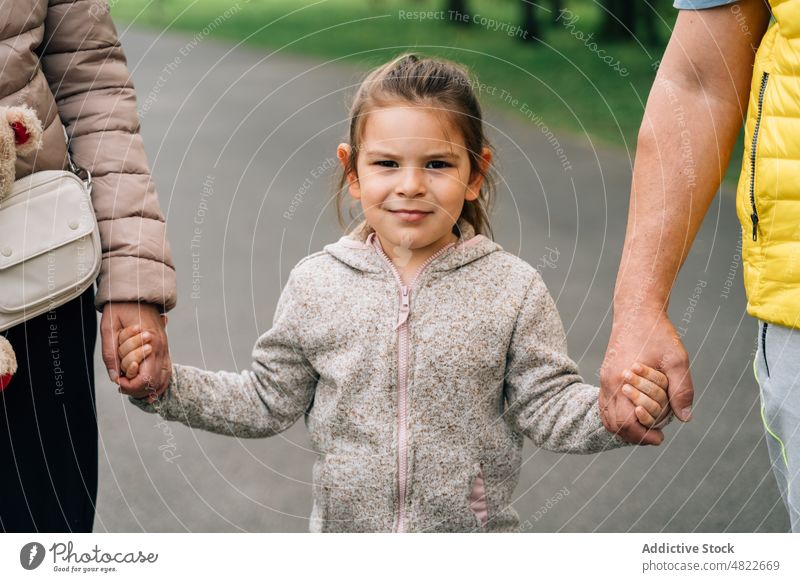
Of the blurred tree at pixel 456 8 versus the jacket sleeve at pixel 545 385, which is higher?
the blurred tree at pixel 456 8

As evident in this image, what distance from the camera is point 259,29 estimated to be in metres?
2.43

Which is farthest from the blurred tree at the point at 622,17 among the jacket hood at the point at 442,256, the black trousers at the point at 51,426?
the black trousers at the point at 51,426

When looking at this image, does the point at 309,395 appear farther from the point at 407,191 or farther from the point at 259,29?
the point at 259,29

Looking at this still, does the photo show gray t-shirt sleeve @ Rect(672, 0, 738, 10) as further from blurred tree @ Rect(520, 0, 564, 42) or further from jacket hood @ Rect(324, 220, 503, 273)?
blurred tree @ Rect(520, 0, 564, 42)

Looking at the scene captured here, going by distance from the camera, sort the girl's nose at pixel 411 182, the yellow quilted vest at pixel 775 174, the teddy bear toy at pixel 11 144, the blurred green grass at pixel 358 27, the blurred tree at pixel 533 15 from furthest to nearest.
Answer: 1. the blurred tree at pixel 533 15
2. the blurred green grass at pixel 358 27
3. the girl's nose at pixel 411 182
4. the teddy bear toy at pixel 11 144
5. the yellow quilted vest at pixel 775 174

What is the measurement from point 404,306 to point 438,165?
27 cm

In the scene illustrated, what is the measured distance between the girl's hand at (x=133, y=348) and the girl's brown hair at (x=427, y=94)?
0.49 meters

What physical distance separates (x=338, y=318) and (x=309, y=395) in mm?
182

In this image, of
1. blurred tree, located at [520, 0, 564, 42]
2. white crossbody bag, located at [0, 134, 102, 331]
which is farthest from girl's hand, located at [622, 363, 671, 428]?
blurred tree, located at [520, 0, 564, 42]

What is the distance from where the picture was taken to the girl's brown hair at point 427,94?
6.38 ft

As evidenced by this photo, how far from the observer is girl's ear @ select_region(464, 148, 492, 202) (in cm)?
199

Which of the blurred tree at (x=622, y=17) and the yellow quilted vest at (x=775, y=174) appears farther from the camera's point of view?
the blurred tree at (x=622, y=17)

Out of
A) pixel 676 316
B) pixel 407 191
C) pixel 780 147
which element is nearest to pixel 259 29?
pixel 407 191

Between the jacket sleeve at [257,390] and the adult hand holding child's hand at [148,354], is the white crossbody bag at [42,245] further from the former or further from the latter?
the jacket sleeve at [257,390]
